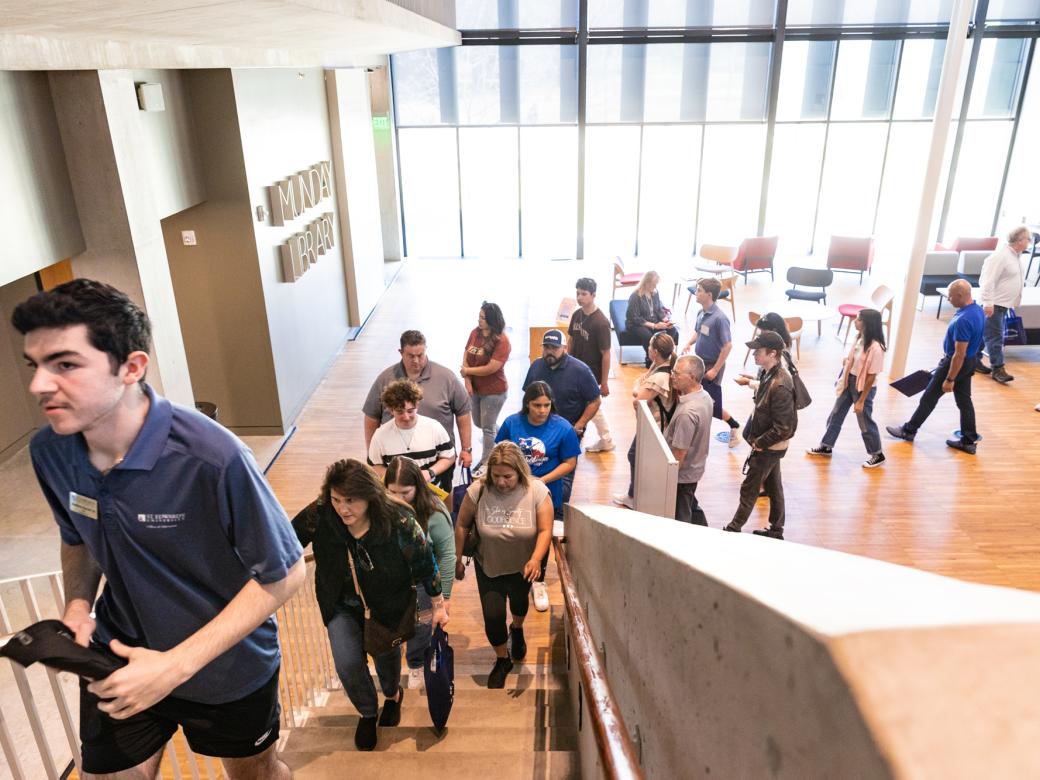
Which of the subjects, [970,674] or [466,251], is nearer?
[970,674]

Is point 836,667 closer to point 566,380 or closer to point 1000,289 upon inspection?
point 566,380

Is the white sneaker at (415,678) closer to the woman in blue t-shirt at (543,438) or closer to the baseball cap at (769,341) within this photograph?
the woman in blue t-shirt at (543,438)

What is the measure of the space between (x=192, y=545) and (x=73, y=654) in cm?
32

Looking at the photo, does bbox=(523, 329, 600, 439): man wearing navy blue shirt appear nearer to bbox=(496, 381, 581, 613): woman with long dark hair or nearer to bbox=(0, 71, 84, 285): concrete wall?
bbox=(496, 381, 581, 613): woman with long dark hair

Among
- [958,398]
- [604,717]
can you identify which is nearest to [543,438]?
[604,717]

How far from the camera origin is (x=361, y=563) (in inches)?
125

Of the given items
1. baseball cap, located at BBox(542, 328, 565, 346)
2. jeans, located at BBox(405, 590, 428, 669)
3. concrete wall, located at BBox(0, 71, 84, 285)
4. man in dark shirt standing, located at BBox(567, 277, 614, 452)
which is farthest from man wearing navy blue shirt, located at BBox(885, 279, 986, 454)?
concrete wall, located at BBox(0, 71, 84, 285)

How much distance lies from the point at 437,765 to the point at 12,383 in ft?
22.6

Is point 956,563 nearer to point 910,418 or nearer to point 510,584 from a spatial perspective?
point 910,418

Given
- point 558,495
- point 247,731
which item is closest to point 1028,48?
point 558,495

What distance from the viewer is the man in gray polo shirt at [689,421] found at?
203 inches

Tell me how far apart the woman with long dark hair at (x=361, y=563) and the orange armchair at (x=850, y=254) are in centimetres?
1195

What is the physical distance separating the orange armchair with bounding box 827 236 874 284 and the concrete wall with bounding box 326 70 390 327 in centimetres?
800

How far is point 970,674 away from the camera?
2.47ft
